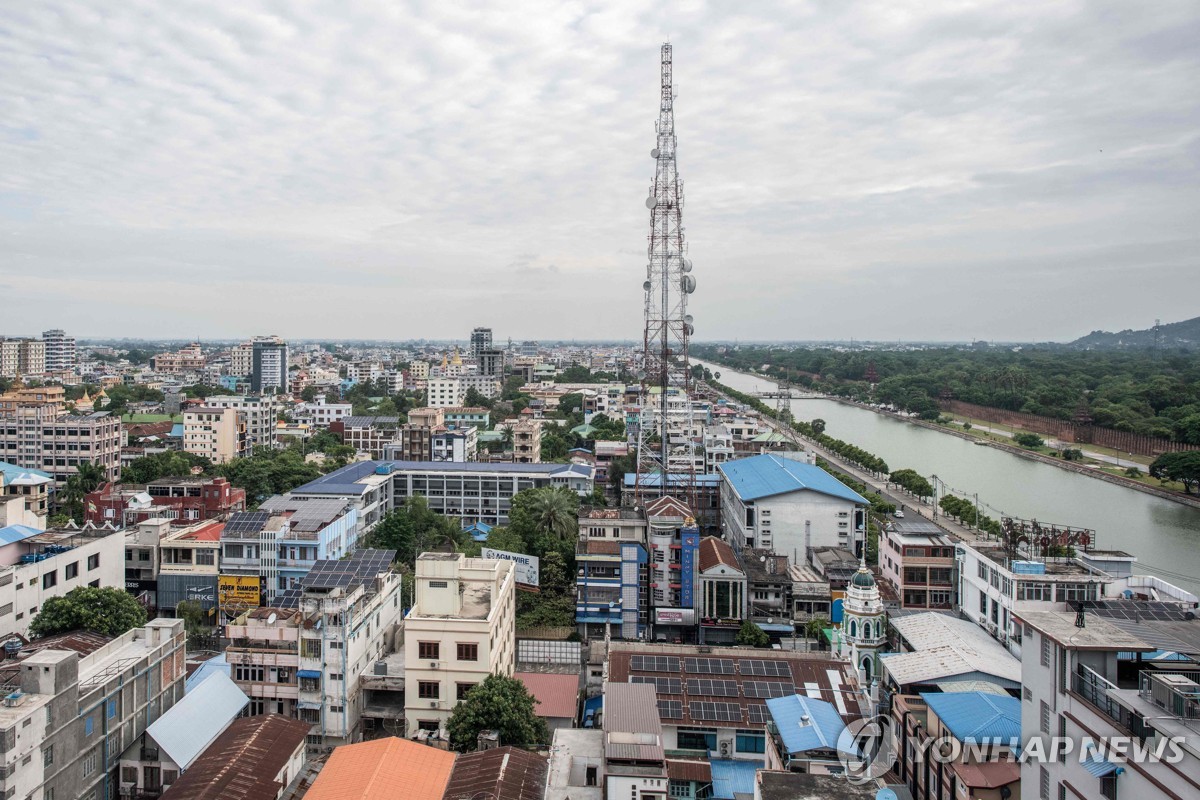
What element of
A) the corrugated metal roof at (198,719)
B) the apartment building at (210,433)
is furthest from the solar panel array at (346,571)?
the apartment building at (210,433)

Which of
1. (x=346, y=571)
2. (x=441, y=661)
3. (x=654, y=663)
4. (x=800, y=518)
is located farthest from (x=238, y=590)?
(x=800, y=518)

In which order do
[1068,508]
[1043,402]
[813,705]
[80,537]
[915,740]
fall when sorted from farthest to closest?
[1043,402] → [1068,508] → [80,537] → [813,705] → [915,740]

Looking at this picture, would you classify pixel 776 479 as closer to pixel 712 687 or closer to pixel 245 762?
pixel 712 687

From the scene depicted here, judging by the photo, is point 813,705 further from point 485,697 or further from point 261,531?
point 261,531

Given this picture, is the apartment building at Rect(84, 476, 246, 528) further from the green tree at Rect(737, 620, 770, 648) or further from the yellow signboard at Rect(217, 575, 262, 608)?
the green tree at Rect(737, 620, 770, 648)

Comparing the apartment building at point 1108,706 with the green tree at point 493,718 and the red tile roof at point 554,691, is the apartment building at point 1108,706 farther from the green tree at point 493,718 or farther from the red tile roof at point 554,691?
the red tile roof at point 554,691

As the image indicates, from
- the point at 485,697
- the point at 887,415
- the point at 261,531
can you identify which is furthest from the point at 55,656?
the point at 887,415
